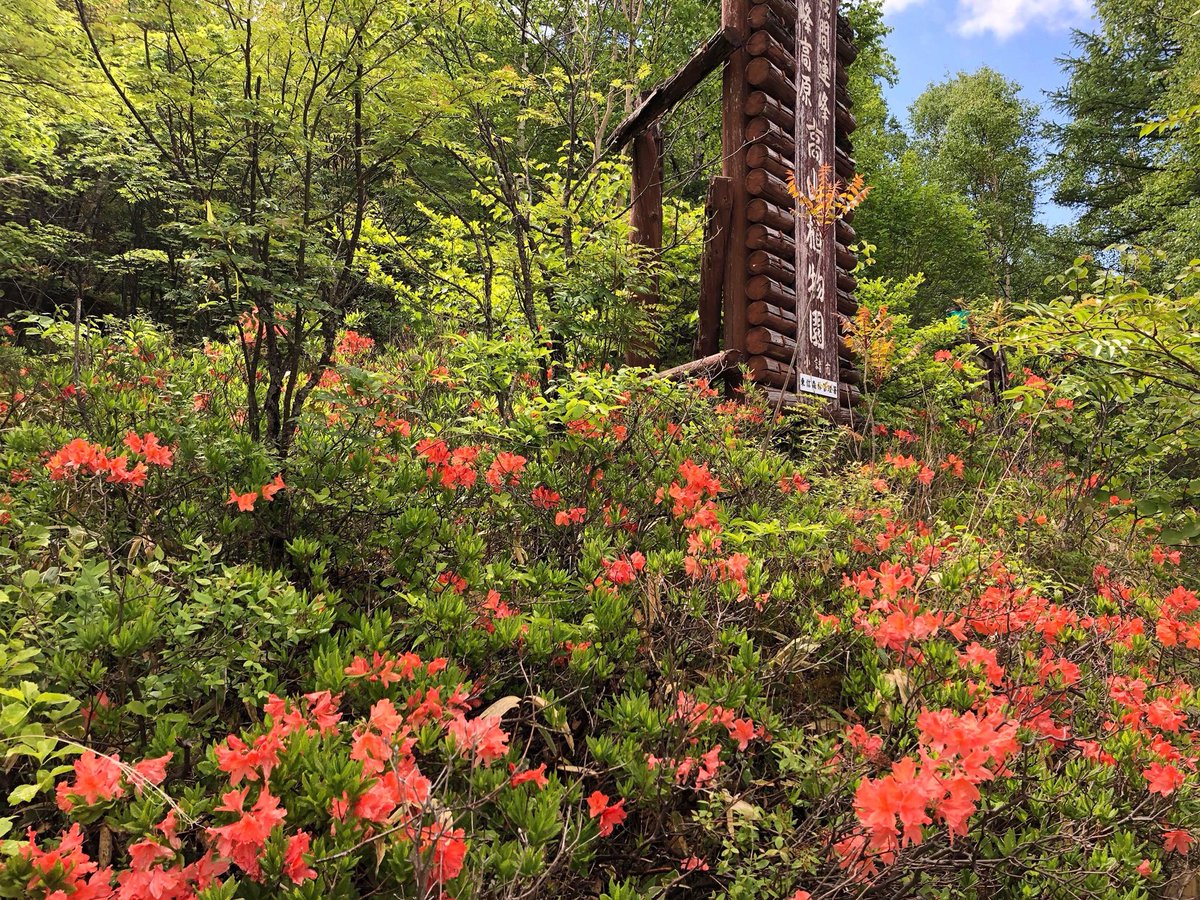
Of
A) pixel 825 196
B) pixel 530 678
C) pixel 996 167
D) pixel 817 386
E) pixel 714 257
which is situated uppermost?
pixel 996 167

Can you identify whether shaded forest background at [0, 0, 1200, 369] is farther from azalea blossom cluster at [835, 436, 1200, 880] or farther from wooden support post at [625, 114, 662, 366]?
azalea blossom cluster at [835, 436, 1200, 880]

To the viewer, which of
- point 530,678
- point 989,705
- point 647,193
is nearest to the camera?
point 989,705

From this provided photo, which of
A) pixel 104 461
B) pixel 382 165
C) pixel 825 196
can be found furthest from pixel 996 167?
pixel 104 461

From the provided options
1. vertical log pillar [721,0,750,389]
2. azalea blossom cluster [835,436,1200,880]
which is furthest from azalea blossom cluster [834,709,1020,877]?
vertical log pillar [721,0,750,389]

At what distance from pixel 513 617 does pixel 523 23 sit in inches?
228

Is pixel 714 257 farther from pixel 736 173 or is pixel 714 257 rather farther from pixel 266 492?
pixel 266 492

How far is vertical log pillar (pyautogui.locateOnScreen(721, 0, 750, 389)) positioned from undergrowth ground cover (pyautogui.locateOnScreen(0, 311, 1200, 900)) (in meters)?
2.70

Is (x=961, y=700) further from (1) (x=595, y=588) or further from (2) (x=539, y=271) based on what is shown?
(2) (x=539, y=271)

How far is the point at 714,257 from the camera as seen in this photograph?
6465 millimetres

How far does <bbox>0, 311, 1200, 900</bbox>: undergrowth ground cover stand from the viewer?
1427mm

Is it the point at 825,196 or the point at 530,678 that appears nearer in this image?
the point at 530,678

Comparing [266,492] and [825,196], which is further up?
[825,196]

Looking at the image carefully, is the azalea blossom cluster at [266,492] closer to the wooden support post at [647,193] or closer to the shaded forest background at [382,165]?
the shaded forest background at [382,165]

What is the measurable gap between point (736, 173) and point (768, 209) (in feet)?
1.65
